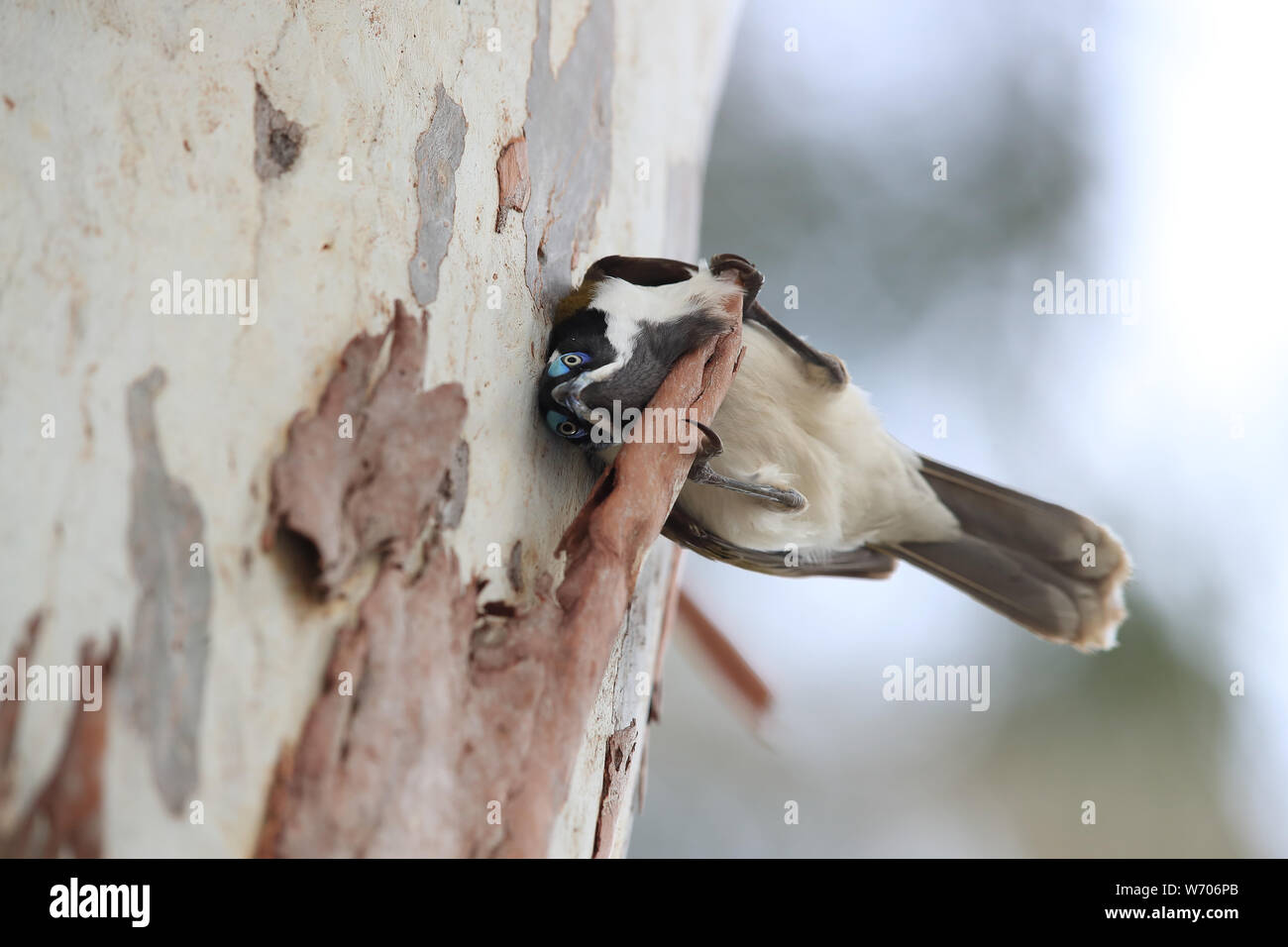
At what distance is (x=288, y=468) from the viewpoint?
1049 millimetres

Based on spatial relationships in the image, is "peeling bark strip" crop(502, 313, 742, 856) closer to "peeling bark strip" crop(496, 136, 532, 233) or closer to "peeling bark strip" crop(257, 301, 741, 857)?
"peeling bark strip" crop(257, 301, 741, 857)

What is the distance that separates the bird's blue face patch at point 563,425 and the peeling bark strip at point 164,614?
713mm

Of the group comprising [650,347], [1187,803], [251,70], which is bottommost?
[1187,803]

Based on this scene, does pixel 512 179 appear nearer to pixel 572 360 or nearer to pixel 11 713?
pixel 572 360

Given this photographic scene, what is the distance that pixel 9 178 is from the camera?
3.64 ft

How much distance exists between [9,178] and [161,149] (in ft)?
0.56

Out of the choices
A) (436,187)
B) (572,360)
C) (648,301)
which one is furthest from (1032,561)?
(436,187)

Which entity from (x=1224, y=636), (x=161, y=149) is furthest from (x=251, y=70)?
(x=1224, y=636)

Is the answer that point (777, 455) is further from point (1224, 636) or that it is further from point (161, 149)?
point (1224, 636)

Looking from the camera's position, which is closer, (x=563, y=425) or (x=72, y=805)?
(x=72, y=805)

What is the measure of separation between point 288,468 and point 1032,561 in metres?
2.25

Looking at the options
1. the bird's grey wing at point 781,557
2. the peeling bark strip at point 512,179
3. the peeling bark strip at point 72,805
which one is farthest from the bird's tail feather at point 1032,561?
the peeling bark strip at point 72,805

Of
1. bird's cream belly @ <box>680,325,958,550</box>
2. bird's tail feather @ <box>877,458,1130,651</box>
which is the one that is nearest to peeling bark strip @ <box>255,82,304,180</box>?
bird's cream belly @ <box>680,325,958,550</box>

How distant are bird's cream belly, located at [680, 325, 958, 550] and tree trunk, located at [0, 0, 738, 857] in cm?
59
